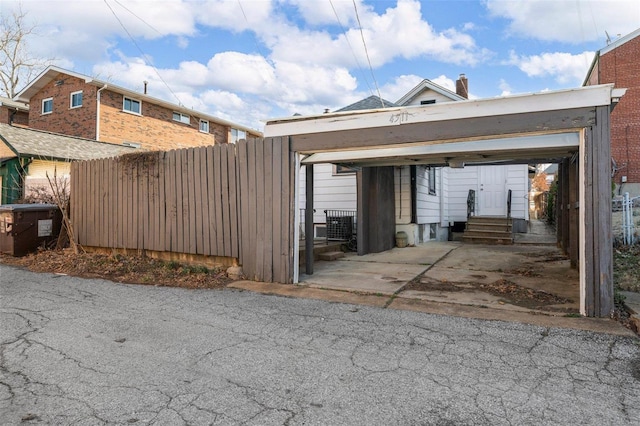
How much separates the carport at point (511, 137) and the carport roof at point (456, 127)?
0.01 m

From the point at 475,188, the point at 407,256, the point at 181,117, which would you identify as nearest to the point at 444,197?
the point at 475,188

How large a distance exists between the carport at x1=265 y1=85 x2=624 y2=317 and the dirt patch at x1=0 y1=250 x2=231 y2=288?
1723 mm

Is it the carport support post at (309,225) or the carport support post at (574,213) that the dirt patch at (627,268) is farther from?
the carport support post at (309,225)

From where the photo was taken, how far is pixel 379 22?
30.8 feet

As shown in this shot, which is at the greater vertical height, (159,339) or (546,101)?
(546,101)

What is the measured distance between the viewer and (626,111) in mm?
16781

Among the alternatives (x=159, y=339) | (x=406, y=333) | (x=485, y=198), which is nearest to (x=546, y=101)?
(x=406, y=333)

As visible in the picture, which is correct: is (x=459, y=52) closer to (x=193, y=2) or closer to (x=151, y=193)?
(x=193, y=2)

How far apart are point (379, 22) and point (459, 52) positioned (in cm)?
538

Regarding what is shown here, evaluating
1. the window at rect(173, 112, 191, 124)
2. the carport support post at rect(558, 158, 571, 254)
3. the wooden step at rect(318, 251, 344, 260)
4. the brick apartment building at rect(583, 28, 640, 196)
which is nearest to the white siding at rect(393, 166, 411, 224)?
the wooden step at rect(318, 251, 344, 260)

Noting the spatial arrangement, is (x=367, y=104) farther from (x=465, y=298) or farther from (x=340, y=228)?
(x=465, y=298)

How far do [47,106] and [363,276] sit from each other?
21.7 m

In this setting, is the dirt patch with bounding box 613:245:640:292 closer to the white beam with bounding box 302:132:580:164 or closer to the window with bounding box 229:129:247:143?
the white beam with bounding box 302:132:580:164

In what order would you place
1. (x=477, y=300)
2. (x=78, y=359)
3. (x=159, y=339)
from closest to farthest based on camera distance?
1. (x=78, y=359)
2. (x=159, y=339)
3. (x=477, y=300)
